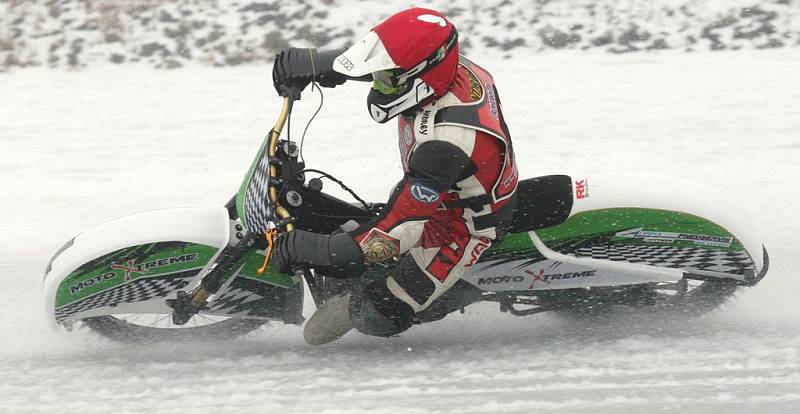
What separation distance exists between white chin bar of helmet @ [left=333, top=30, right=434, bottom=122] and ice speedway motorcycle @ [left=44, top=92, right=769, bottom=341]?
0.54 metres

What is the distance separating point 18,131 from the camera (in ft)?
26.7

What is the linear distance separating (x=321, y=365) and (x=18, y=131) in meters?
4.64

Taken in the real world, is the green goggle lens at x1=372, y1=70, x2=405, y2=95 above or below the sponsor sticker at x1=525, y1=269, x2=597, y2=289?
above

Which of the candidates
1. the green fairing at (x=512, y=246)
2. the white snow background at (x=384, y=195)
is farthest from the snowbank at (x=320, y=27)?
the green fairing at (x=512, y=246)

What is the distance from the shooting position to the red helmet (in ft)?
12.5

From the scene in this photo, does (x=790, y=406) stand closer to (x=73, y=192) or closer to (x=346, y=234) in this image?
(x=346, y=234)

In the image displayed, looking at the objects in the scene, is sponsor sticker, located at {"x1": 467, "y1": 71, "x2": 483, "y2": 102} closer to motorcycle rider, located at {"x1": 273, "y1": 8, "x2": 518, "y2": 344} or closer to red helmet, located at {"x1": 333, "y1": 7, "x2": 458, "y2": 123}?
motorcycle rider, located at {"x1": 273, "y1": 8, "x2": 518, "y2": 344}

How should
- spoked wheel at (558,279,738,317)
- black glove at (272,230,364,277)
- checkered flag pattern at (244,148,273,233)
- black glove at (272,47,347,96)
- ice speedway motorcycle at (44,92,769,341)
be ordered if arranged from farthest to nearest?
spoked wheel at (558,279,738,317)
ice speedway motorcycle at (44,92,769,341)
black glove at (272,47,347,96)
checkered flag pattern at (244,148,273,233)
black glove at (272,230,364,277)

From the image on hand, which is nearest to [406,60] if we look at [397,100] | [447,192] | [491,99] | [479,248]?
[397,100]

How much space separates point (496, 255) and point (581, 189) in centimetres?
50

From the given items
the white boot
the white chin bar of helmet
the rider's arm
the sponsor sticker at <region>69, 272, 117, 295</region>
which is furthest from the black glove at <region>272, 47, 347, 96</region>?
the sponsor sticker at <region>69, 272, 117, 295</region>

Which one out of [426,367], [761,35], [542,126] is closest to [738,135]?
[542,126]

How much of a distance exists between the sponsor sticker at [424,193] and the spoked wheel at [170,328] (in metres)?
1.35

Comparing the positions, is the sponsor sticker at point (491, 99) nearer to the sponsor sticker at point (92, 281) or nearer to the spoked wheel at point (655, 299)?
the spoked wheel at point (655, 299)
